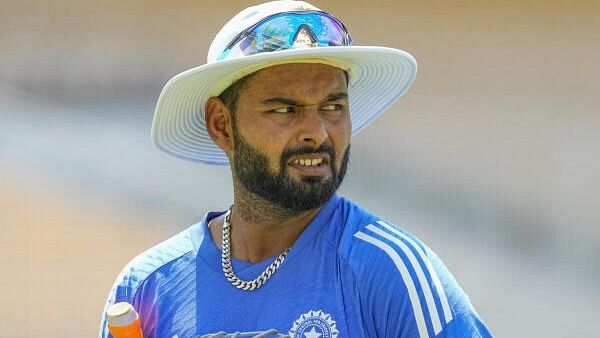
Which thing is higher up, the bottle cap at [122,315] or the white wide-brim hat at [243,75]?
the white wide-brim hat at [243,75]

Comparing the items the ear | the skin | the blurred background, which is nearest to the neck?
the skin

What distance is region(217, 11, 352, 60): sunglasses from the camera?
2.09 meters

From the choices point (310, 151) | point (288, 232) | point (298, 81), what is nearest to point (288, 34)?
point (298, 81)

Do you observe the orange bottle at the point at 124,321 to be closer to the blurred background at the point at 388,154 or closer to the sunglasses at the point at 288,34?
the sunglasses at the point at 288,34

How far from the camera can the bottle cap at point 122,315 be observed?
6.73 ft

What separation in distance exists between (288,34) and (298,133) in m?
0.18

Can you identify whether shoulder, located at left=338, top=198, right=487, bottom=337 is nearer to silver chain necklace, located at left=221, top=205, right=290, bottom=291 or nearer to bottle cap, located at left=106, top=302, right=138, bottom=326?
silver chain necklace, located at left=221, top=205, right=290, bottom=291

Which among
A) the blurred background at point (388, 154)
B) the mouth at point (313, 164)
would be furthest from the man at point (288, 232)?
the blurred background at point (388, 154)

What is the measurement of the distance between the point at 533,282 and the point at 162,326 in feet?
8.40

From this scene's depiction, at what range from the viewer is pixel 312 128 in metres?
2.06

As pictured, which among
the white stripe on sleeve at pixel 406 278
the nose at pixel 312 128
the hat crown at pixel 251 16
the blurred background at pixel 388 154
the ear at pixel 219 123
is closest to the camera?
the white stripe on sleeve at pixel 406 278

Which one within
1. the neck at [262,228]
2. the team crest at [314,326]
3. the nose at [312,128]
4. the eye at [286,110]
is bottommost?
the team crest at [314,326]

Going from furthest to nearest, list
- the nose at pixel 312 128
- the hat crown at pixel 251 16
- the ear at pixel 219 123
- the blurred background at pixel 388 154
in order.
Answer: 1. the blurred background at pixel 388 154
2. the ear at pixel 219 123
3. the hat crown at pixel 251 16
4. the nose at pixel 312 128

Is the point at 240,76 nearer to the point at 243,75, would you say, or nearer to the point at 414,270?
the point at 243,75
